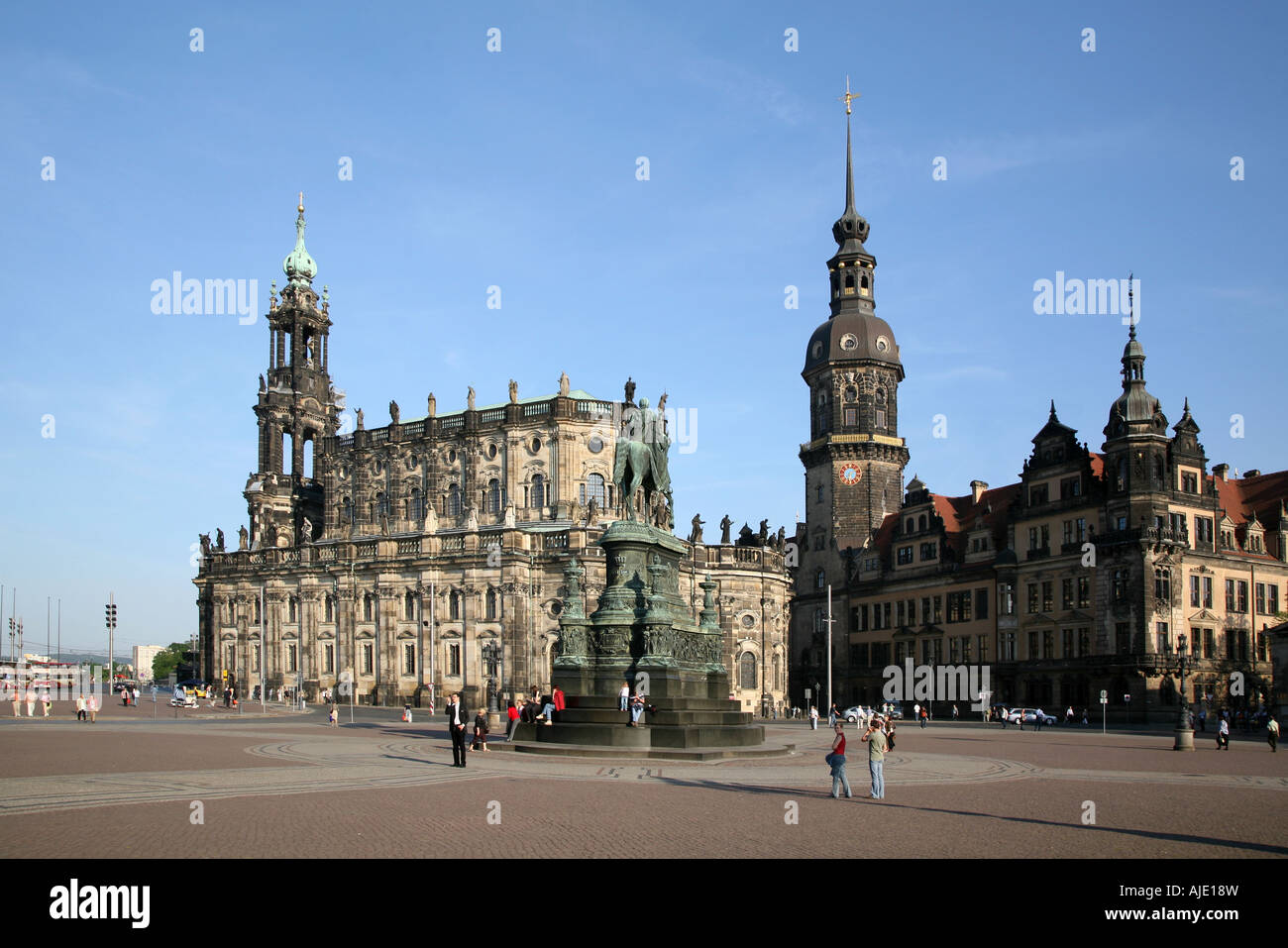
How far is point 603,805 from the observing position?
17.9 m

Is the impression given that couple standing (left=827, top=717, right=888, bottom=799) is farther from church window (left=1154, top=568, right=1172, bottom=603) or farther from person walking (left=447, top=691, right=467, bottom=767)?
church window (left=1154, top=568, right=1172, bottom=603)

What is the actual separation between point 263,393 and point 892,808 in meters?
84.1

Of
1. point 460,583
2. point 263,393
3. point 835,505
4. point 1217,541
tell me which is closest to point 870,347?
point 835,505

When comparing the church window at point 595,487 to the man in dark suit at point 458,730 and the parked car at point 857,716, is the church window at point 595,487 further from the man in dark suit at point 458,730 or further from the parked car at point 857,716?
the man in dark suit at point 458,730

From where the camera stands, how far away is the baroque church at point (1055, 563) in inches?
2559

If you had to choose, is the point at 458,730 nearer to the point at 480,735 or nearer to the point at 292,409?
the point at 480,735

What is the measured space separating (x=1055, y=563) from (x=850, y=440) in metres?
25.0

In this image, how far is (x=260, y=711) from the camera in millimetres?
68188

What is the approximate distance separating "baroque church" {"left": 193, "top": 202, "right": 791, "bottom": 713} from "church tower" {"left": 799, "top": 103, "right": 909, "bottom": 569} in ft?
36.4

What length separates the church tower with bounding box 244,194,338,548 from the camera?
93.6 meters

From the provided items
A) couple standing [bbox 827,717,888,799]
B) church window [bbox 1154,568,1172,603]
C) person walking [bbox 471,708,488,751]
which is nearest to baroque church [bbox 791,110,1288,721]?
church window [bbox 1154,568,1172,603]

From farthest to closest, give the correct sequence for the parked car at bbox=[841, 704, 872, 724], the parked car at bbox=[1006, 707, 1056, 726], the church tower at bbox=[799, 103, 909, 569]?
the church tower at bbox=[799, 103, 909, 569] < the parked car at bbox=[841, 704, 872, 724] < the parked car at bbox=[1006, 707, 1056, 726]

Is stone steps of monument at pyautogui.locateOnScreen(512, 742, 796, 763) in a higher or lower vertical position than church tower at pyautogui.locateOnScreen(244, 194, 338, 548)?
lower

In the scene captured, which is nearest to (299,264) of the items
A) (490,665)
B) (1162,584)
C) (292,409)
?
(292,409)
